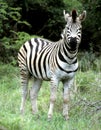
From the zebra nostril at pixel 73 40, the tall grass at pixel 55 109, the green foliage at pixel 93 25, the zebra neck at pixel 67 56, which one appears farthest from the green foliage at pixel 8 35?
the zebra nostril at pixel 73 40

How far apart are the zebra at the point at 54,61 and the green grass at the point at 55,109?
0.81 ft

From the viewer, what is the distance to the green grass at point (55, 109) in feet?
27.7

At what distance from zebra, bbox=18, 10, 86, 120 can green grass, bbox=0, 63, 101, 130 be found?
25cm

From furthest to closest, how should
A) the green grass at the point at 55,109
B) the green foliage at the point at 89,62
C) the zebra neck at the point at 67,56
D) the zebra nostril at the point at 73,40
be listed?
the green foliage at the point at 89,62 → the zebra neck at the point at 67,56 → the zebra nostril at the point at 73,40 → the green grass at the point at 55,109

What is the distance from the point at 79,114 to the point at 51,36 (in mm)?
8574

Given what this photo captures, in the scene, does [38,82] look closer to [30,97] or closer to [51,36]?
[30,97]

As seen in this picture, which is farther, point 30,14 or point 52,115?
point 30,14

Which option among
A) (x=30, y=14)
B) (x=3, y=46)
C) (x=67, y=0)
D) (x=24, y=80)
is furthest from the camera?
(x=30, y=14)

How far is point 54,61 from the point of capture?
33.0 ft

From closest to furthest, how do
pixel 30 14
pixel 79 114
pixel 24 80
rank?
pixel 79 114
pixel 24 80
pixel 30 14

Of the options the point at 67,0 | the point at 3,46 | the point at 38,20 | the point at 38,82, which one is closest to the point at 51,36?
the point at 38,20

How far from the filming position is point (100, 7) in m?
17.3

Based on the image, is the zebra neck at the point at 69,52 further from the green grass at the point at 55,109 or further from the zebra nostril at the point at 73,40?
the green grass at the point at 55,109

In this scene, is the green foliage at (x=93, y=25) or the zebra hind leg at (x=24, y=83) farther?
the green foliage at (x=93, y=25)
